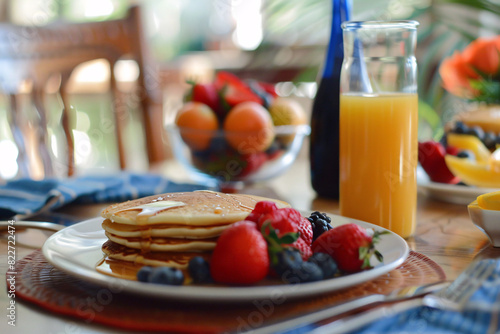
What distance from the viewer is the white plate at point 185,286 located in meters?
0.48

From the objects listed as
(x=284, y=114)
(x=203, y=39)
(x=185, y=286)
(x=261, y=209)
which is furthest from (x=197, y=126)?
(x=203, y=39)

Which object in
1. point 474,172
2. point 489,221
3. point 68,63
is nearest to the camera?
point 489,221

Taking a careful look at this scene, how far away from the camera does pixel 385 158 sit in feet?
2.60

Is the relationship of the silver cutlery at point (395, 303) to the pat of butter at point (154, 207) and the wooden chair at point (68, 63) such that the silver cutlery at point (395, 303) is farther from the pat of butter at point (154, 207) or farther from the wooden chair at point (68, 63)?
the wooden chair at point (68, 63)

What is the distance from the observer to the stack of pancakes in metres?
0.58

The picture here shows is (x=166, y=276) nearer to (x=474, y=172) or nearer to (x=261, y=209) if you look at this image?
(x=261, y=209)

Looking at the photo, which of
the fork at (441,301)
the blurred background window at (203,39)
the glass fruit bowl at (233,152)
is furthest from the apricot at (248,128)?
the blurred background window at (203,39)

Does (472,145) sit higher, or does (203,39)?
(203,39)

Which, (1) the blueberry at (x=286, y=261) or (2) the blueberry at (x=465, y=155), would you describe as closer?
(1) the blueberry at (x=286, y=261)

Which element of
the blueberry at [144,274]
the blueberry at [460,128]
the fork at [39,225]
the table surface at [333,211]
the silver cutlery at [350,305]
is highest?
the blueberry at [460,128]

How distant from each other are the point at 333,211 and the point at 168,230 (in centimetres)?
47

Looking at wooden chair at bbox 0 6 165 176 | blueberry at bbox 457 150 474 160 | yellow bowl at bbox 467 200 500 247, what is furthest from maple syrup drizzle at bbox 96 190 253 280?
wooden chair at bbox 0 6 165 176

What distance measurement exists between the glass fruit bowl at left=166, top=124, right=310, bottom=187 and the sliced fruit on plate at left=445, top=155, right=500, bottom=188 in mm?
319

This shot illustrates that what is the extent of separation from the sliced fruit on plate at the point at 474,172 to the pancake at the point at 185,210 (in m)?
0.46
